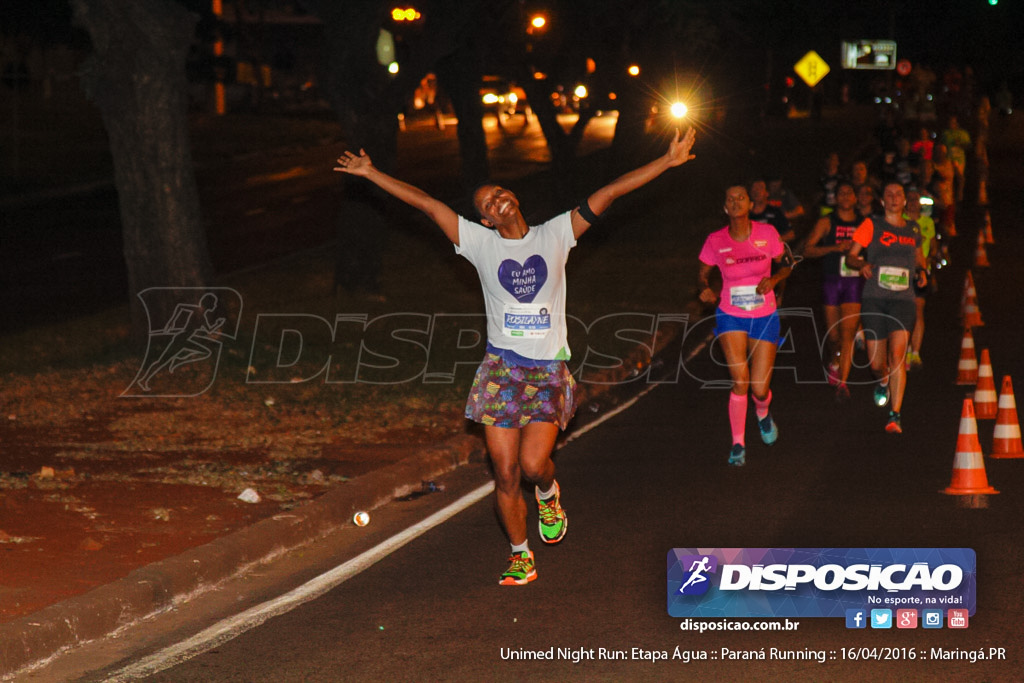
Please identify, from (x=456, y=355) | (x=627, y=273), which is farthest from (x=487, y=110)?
(x=456, y=355)

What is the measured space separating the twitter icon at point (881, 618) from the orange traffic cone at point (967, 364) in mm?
8101

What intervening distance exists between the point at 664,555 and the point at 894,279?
4.56 meters

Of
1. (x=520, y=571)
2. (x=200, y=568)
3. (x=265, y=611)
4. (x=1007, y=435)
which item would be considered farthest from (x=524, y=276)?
(x=1007, y=435)

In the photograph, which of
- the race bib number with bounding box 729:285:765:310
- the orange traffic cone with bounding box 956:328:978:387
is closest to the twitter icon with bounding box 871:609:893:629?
the race bib number with bounding box 729:285:765:310

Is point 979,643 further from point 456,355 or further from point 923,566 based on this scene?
point 456,355

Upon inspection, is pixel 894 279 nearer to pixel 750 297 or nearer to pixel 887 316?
pixel 887 316

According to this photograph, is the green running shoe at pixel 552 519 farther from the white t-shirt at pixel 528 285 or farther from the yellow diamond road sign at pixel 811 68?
the yellow diamond road sign at pixel 811 68

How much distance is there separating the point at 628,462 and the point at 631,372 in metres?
4.57

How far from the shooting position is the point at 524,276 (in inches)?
285

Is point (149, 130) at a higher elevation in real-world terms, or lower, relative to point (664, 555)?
higher

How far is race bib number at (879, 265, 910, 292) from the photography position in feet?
38.0

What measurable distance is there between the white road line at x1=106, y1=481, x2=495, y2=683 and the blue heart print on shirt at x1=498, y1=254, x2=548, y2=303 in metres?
1.75

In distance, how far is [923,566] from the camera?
6.43m

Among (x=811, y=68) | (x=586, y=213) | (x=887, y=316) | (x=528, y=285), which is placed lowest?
(x=887, y=316)
